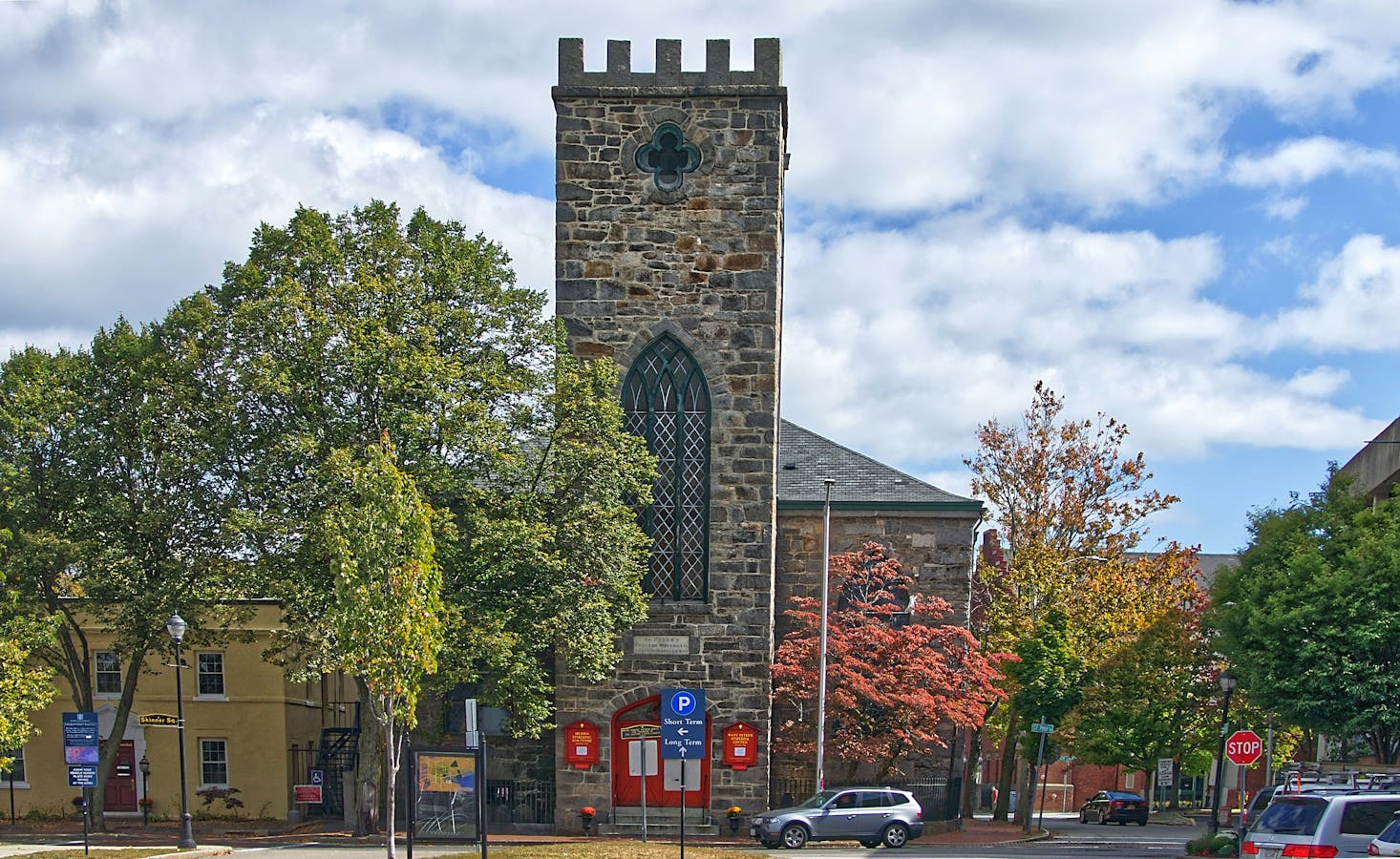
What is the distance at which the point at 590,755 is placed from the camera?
1366 inches

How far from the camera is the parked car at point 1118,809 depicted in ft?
181

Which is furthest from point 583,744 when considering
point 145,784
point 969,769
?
point 969,769

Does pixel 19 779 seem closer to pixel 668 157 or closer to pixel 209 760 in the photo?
pixel 209 760

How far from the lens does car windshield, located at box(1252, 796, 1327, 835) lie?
20.9 m

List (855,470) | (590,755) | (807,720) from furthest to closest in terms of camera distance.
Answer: (855,470) < (807,720) < (590,755)

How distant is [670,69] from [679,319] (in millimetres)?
5644

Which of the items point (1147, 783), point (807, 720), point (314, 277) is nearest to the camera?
point (314, 277)

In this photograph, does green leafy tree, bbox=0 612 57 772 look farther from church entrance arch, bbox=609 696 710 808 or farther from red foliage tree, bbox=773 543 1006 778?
red foliage tree, bbox=773 543 1006 778

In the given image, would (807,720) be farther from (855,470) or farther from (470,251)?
(470,251)

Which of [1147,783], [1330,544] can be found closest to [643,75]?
[1330,544]

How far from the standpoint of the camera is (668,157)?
3541cm

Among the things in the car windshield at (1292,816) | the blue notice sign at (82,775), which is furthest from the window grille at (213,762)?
the car windshield at (1292,816)

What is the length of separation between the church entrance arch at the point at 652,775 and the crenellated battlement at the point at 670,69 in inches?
544

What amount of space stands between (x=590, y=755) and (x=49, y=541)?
12.3 meters
